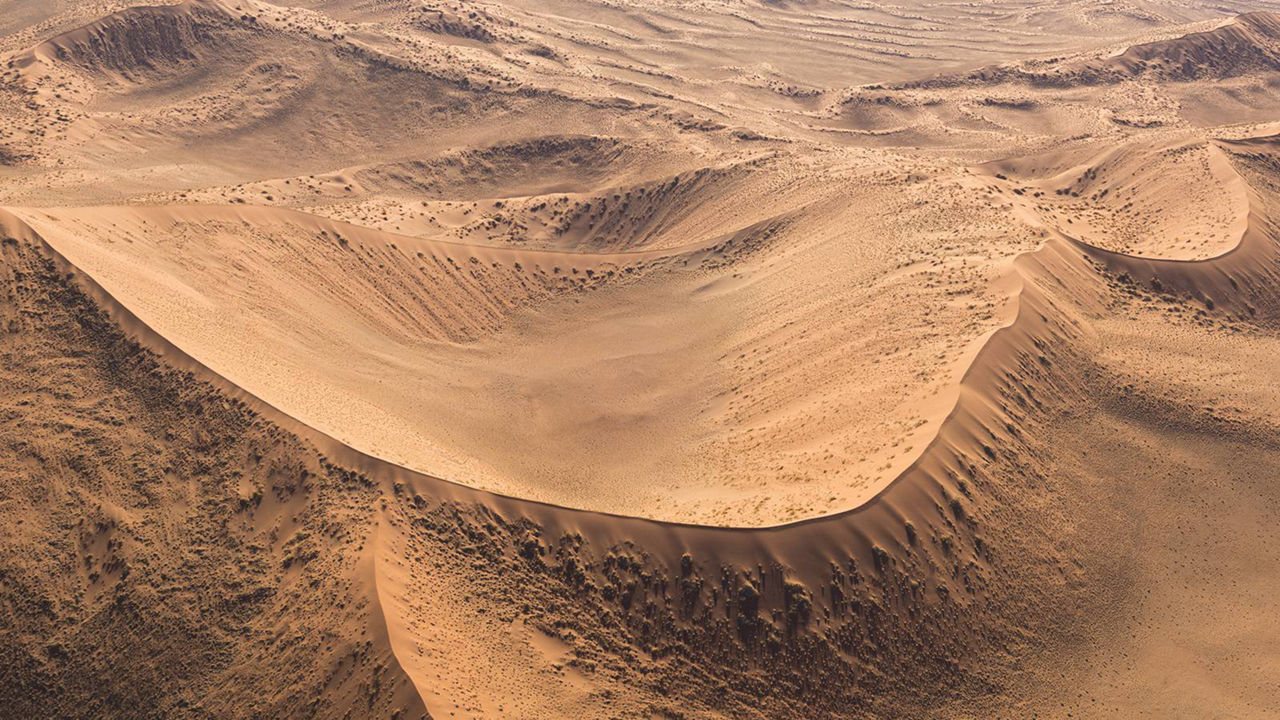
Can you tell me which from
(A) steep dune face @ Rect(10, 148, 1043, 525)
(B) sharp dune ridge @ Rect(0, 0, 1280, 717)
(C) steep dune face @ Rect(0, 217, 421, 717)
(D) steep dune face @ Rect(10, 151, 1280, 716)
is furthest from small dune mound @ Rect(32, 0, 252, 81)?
(D) steep dune face @ Rect(10, 151, 1280, 716)

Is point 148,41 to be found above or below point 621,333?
above

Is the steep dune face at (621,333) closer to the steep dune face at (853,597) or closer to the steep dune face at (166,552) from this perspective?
the steep dune face at (853,597)

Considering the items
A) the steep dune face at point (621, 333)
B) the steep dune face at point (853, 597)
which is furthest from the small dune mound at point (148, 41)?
the steep dune face at point (853, 597)

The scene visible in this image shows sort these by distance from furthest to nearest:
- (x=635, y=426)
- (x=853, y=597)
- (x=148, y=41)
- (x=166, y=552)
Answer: (x=148, y=41) < (x=635, y=426) < (x=166, y=552) < (x=853, y=597)

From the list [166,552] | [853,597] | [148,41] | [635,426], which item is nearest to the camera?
[853,597]

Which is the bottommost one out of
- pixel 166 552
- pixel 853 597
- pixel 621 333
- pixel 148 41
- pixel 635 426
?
pixel 166 552

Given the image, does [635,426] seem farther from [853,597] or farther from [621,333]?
[853,597]

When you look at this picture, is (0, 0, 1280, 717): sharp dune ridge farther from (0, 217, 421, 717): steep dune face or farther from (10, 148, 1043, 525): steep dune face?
(10, 148, 1043, 525): steep dune face

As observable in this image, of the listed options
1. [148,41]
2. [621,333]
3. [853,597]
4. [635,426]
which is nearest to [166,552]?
[635,426]
